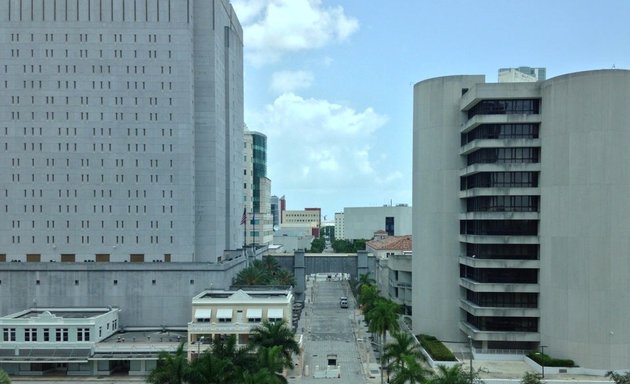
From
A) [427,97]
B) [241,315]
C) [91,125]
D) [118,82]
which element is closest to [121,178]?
[91,125]

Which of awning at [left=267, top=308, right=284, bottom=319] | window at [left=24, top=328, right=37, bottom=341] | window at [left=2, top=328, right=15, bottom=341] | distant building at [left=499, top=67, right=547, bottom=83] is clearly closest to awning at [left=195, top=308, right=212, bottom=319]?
awning at [left=267, top=308, right=284, bottom=319]

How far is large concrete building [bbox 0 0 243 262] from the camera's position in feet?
249

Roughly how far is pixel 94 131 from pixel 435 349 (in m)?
52.5

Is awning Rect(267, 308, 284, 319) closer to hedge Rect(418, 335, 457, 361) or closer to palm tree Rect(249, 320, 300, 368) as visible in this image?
palm tree Rect(249, 320, 300, 368)

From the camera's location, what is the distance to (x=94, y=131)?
76.1m

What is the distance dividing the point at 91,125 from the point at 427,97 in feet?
149

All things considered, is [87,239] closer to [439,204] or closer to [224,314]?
[224,314]

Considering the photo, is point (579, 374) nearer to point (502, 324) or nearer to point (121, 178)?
point (502, 324)

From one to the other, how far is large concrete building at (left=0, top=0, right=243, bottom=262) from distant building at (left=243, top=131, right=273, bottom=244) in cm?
5716

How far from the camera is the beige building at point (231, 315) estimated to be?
202 ft

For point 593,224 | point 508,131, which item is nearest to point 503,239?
point 593,224

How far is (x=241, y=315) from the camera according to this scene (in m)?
63.5

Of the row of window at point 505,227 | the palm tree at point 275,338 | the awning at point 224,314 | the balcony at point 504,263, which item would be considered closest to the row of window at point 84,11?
the awning at point 224,314

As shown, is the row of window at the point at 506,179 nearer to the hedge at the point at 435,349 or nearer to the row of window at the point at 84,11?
the hedge at the point at 435,349
